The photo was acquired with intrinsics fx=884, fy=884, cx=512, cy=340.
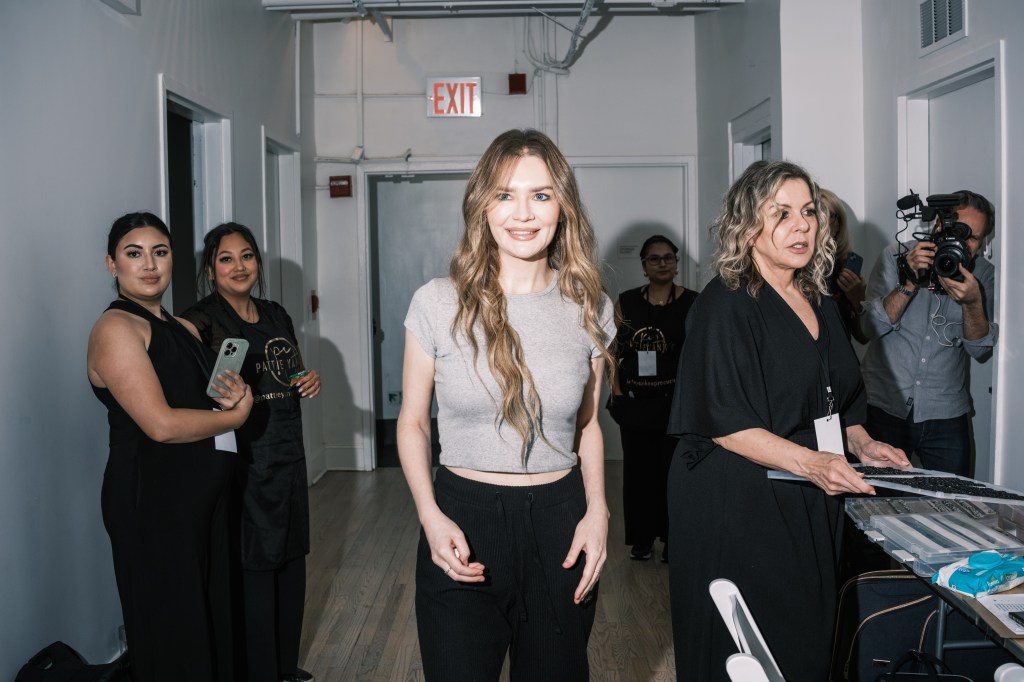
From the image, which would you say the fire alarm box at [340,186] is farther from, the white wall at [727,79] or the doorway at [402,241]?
the white wall at [727,79]

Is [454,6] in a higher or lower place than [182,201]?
higher

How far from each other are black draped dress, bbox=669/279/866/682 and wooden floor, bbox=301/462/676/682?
1159 millimetres

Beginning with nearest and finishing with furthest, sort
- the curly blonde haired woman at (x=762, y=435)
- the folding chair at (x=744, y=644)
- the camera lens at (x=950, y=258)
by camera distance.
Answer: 1. the folding chair at (x=744, y=644)
2. the curly blonde haired woman at (x=762, y=435)
3. the camera lens at (x=950, y=258)

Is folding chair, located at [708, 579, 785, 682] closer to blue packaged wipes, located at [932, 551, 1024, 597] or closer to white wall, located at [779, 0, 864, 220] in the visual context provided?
blue packaged wipes, located at [932, 551, 1024, 597]

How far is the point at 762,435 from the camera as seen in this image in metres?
1.81

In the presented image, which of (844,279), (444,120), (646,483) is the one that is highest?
(444,120)

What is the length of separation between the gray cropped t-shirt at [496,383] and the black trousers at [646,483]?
8.43 feet

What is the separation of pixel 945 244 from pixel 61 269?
9.08 feet

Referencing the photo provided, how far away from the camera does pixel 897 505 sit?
192 centimetres

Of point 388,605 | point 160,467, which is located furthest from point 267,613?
point 388,605

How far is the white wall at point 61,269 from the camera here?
2398 mm

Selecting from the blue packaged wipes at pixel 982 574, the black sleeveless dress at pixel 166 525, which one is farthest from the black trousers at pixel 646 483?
the blue packaged wipes at pixel 982 574

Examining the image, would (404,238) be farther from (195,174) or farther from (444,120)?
(195,174)

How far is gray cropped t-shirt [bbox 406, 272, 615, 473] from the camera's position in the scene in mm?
1500
